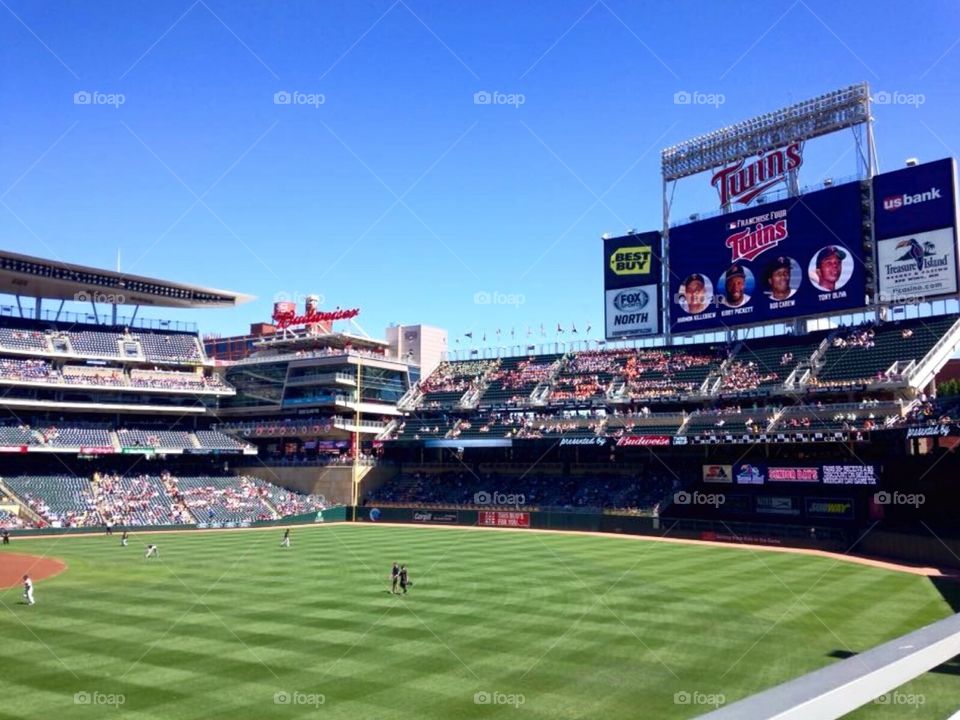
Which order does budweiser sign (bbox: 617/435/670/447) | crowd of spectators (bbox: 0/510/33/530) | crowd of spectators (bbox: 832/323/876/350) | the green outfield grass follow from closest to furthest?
1. the green outfield grass
2. crowd of spectators (bbox: 0/510/33/530)
3. crowd of spectators (bbox: 832/323/876/350)
4. budweiser sign (bbox: 617/435/670/447)

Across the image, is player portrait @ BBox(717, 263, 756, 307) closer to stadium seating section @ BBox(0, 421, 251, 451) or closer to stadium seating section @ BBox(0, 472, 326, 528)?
stadium seating section @ BBox(0, 472, 326, 528)

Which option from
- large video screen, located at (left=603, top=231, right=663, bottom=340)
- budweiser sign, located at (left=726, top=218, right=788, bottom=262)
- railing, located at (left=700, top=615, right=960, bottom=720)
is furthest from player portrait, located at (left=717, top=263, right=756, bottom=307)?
railing, located at (left=700, top=615, right=960, bottom=720)

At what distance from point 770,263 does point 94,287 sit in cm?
5918

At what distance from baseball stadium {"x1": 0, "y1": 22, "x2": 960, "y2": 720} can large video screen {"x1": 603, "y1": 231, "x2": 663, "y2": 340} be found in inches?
10.6

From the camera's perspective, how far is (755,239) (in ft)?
200

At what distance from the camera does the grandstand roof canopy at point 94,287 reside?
6669cm

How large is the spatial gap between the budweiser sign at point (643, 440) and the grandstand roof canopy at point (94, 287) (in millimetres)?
41055

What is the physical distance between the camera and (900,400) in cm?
5162

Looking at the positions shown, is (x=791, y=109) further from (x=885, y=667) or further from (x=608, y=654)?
(x=885, y=667)

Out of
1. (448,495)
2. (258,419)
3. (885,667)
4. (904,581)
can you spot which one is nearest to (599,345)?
(448,495)

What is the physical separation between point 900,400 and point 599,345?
31.1m

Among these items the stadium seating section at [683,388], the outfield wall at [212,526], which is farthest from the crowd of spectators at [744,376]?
the outfield wall at [212,526]

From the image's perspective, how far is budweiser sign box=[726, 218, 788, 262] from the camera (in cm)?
5969

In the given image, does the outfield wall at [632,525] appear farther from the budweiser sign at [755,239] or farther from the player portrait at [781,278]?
the budweiser sign at [755,239]
